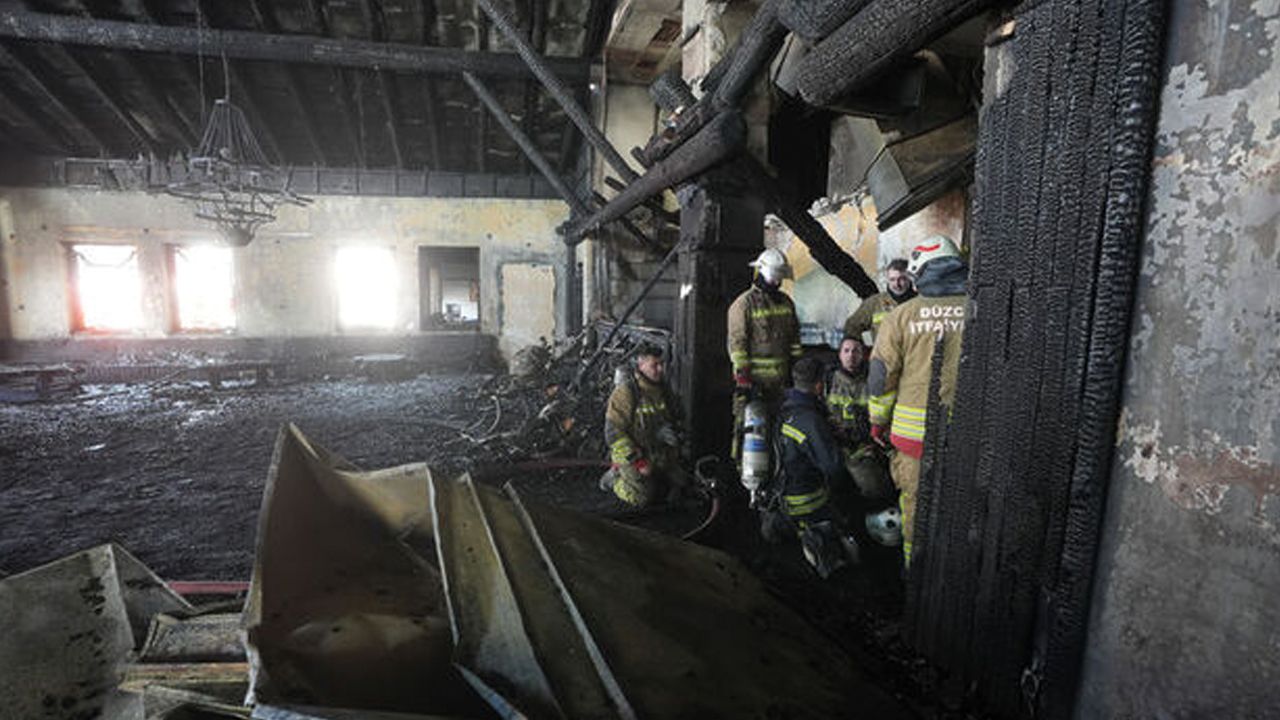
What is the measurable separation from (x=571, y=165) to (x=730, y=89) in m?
11.2

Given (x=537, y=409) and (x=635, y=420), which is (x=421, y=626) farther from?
(x=537, y=409)

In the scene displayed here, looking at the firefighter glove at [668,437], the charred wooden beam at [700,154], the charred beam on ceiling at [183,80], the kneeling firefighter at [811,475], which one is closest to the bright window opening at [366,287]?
the charred beam on ceiling at [183,80]

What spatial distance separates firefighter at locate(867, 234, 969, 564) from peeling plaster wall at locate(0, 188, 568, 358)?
1176 cm

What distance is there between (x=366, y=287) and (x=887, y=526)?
540 inches

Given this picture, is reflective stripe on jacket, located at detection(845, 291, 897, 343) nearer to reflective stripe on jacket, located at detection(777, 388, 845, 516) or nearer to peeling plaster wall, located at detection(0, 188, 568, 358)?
reflective stripe on jacket, located at detection(777, 388, 845, 516)

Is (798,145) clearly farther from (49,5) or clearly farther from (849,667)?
(49,5)

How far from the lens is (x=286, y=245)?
527 inches

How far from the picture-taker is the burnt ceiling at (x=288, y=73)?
925cm

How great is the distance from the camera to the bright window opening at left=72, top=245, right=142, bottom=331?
41.9 feet

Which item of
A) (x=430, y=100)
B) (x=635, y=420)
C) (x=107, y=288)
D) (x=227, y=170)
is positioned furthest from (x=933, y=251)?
(x=107, y=288)

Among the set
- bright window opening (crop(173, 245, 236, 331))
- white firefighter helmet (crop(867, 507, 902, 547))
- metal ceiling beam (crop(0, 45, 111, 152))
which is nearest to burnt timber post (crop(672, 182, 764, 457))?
white firefighter helmet (crop(867, 507, 902, 547))

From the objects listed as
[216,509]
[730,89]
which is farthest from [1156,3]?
[216,509]

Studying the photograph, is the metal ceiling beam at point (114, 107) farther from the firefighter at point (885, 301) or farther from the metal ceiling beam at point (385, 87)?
the firefighter at point (885, 301)

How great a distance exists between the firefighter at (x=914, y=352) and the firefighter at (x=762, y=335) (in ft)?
4.36
